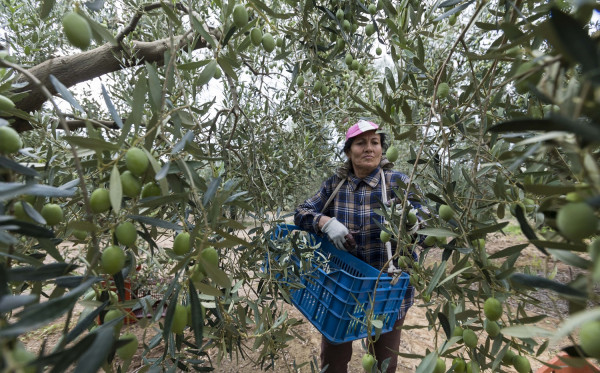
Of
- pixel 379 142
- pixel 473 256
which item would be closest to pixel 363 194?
pixel 379 142

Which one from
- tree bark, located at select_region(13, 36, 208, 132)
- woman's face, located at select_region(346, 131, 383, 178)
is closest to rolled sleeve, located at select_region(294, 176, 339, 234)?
woman's face, located at select_region(346, 131, 383, 178)

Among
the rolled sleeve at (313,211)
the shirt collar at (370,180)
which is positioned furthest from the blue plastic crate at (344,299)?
→ the shirt collar at (370,180)

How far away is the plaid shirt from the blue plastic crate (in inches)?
11.4

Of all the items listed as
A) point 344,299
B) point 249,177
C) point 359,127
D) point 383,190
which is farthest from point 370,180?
point 249,177

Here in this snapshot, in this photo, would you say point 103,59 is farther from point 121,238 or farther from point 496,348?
point 496,348

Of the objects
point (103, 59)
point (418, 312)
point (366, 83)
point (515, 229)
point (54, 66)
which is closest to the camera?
point (54, 66)

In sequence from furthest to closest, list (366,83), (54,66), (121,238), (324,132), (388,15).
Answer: (324,132)
(366,83)
(54,66)
(388,15)
(121,238)

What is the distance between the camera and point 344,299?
179 centimetres

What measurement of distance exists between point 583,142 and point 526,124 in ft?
0.16

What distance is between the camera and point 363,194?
2.60m

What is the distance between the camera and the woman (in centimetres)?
241

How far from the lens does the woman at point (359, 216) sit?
95.0 inches

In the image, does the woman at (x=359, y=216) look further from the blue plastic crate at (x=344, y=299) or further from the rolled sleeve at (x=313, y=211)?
the blue plastic crate at (x=344, y=299)

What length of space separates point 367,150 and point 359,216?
54 centimetres
